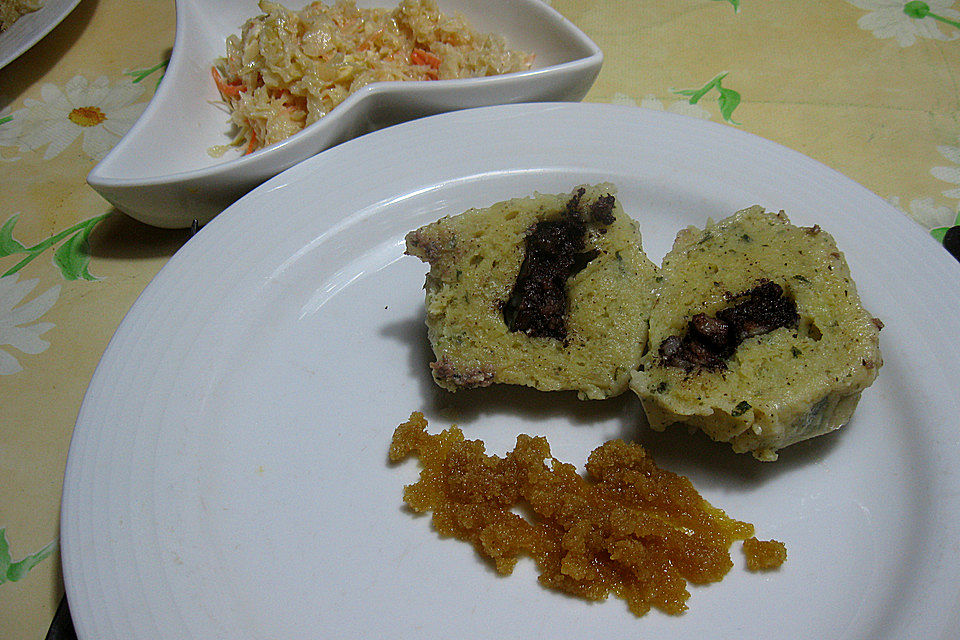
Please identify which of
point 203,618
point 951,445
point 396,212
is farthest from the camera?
point 396,212

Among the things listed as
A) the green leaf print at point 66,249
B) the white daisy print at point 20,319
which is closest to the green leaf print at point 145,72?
the green leaf print at point 66,249

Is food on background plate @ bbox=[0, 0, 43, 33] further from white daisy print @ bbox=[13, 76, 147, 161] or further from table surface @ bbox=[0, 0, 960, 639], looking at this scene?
white daisy print @ bbox=[13, 76, 147, 161]

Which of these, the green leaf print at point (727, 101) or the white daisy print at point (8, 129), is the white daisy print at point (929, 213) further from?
the white daisy print at point (8, 129)

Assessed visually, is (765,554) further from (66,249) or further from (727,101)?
(66,249)

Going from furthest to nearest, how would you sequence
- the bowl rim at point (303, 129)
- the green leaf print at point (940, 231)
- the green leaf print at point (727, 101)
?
the green leaf print at point (727, 101), the green leaf print at point (940, 231), the bowl rim at point (303, 129)

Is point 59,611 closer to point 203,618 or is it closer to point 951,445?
point 203,618

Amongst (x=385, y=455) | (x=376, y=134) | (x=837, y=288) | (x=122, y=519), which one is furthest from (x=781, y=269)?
(x=122, y=519)
